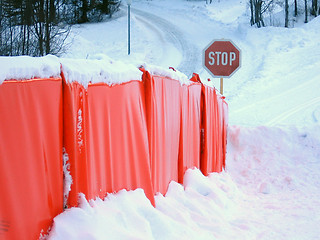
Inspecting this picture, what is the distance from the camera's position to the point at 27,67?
2438 millimetres

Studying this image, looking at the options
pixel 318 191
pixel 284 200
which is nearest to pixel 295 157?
pixel 318 191

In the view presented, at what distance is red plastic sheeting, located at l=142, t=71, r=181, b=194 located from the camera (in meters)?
4.33

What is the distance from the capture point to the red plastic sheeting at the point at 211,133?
6.95m

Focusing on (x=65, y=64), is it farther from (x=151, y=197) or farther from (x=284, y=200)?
(x=284, y=200)

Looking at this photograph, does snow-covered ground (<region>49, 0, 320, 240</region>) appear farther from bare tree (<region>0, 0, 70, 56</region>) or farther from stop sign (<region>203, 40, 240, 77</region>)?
bare tree (<region>0, 0, 70, 56</region>)

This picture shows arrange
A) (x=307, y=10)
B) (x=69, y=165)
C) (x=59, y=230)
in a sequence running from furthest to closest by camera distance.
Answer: (x=307, y=10), (x=69, y=165), (x=59, y=230)

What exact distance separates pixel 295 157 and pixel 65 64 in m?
8.14

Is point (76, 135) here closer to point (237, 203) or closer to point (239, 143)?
point (237, 203)

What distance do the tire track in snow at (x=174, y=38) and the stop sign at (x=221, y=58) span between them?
28.7 ft

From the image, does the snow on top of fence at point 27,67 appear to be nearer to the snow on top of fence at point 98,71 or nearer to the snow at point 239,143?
the snow at point 239,143

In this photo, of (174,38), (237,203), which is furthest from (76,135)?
(174,38)

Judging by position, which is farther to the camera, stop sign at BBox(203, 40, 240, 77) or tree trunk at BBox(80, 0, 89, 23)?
tree trunk at BBox(80, 0, 89, 23)

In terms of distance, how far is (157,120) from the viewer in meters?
4.57

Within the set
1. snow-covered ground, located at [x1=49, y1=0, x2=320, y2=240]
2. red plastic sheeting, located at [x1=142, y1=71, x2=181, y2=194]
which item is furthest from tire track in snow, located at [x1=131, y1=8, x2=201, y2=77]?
red plastic sheeting, located at [x1=142, y1=71, x2=181, y2=194]
